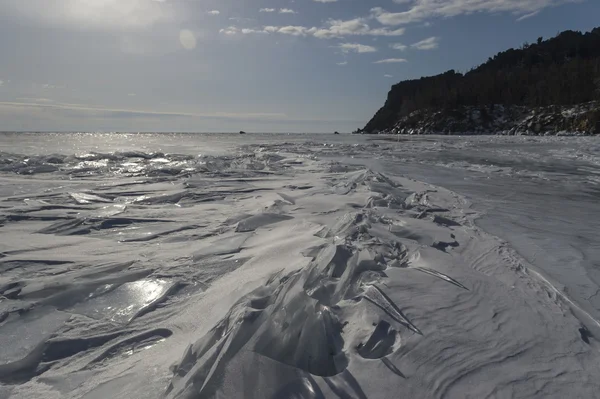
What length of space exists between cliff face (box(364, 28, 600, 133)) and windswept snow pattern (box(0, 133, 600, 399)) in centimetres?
3934

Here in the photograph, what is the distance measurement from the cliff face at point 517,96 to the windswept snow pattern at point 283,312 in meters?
39.3

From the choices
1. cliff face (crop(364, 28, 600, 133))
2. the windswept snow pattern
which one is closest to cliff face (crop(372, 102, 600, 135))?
cliff face (crop(364, 28, 600, 133))

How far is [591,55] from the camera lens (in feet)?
276

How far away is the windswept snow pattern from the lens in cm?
121

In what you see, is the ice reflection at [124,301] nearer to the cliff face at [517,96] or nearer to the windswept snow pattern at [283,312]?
the windswept snow pattern at [283,312]

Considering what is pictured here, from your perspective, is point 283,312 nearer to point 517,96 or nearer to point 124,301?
point 124,301

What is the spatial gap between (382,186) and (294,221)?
224cm

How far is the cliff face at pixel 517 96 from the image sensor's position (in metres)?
45.0

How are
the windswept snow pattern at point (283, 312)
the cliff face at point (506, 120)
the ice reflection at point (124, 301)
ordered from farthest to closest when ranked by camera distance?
the cliff face at point (506, 120) < the ice reflection at point (124, 301) < the windswept snow pattern at point (283, 312)

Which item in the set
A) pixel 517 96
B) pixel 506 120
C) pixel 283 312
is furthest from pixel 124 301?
pixel 517 96

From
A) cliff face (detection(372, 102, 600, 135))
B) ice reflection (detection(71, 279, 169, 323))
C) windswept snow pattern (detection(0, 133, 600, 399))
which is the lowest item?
ice reflection (detection(71, 279, 169, 323))

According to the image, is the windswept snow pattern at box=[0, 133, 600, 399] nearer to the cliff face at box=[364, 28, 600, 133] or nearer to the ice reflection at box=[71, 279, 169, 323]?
the ice reflection at box=[71, 279, 169, 323]

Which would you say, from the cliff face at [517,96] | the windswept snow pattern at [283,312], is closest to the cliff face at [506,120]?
the cliff face at [517,96]

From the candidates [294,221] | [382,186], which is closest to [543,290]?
[294,221]
